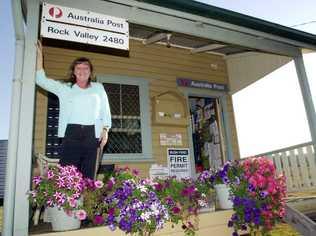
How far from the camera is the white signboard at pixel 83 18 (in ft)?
10.2

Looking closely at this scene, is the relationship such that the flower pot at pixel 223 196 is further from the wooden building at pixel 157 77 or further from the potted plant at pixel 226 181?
the wooden building at pixel 157 77

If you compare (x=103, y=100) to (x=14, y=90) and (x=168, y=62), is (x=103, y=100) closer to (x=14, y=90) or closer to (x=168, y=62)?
(x=14, y=90)

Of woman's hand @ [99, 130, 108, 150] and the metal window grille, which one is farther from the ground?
the metal window grille

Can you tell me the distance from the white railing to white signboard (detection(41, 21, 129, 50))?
388cm

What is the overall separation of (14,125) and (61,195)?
0.76 metres

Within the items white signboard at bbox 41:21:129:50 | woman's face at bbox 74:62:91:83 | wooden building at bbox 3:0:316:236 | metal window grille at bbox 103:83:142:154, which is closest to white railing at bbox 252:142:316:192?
wooden building at bbox 3:0:316:236

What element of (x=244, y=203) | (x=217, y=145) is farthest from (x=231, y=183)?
(x=217, y=145)

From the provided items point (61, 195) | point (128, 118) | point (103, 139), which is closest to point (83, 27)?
point (103, 139)

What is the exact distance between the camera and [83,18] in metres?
3.25

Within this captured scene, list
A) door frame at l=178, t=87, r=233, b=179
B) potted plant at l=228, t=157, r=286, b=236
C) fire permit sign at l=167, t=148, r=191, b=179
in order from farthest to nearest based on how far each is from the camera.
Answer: door frame at l=178, t=87, r=233, b=179
fire permit sign at l=167, t=148, r=191, b=179
potted plant at l=228, t=157, r=286, b=236

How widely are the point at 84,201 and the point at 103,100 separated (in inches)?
41.4

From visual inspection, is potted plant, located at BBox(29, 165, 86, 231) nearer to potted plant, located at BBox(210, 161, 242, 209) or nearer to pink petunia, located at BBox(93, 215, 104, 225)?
pink petunia, located at BBox(93, 215, 104, 225)

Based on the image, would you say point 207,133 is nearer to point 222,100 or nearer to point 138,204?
point 222,100

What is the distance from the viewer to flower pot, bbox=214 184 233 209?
347 cm
